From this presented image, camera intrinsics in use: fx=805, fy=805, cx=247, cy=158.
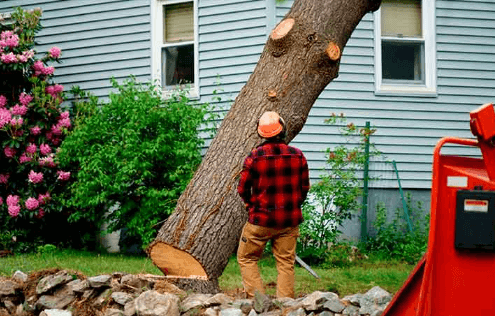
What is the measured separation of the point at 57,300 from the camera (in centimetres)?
586

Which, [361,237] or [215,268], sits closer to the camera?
[215,268]

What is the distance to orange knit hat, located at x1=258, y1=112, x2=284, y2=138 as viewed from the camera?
5.94 meters

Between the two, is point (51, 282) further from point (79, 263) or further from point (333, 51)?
point (79, 263)

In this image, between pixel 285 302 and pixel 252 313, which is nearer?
pixel 252 313

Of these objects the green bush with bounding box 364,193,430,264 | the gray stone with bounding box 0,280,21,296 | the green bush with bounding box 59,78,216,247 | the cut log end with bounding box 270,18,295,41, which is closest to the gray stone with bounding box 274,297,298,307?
the gray stone with bounding box 0,280,21,296

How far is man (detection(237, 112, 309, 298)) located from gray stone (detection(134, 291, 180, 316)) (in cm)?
86

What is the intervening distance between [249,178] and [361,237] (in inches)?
229

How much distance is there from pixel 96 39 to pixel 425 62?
5.14 metres

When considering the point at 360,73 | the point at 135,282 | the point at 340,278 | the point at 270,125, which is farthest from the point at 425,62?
the point at 135,282

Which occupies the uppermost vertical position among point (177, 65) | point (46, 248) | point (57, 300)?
point (177, 65)

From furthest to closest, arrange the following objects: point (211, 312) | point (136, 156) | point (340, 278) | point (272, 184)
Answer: point (136, 156), point (340, 278), point (272, 184), point (211, 312)

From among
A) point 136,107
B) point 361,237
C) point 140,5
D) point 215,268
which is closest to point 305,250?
point 361,237

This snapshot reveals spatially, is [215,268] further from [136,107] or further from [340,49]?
[136,107]

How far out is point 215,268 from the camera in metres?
6.38
